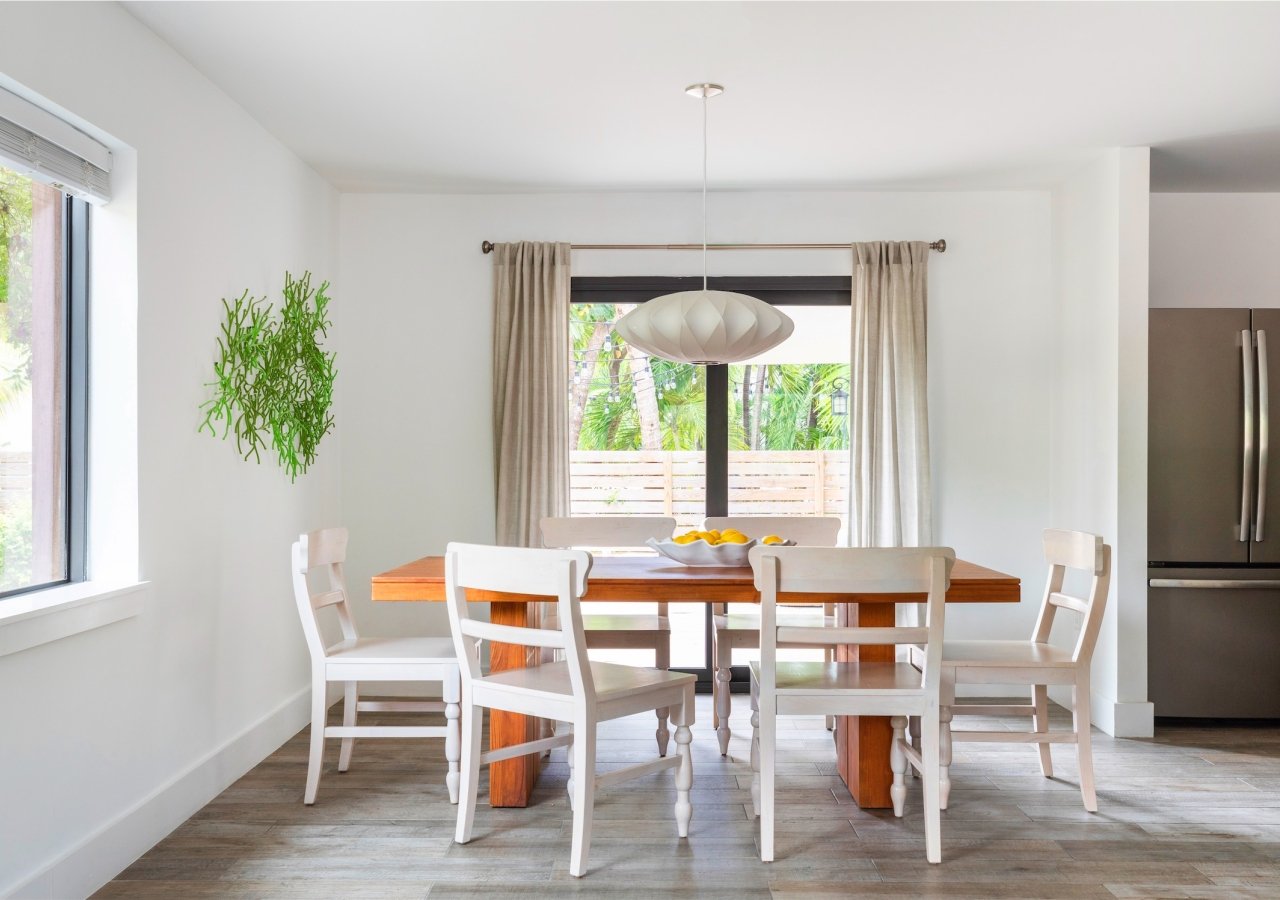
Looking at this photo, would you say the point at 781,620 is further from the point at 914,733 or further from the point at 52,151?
the point at 52,151

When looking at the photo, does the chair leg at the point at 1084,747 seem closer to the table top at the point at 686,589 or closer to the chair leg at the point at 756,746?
the table top at the point at 686,589

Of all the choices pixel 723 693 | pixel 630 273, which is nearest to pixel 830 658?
pixel 723 693

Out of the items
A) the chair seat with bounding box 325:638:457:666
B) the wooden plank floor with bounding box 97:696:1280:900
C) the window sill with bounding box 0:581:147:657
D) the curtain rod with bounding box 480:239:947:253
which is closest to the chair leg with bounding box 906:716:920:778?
the wooden plank floor with bounding box 97:696:1280:900

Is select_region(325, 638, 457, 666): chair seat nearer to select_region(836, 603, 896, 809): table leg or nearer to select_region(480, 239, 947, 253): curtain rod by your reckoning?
select_region(836, 603, 896, 809): table leg

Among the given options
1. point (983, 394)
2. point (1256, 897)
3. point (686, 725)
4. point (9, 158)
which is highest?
point (9, 158)

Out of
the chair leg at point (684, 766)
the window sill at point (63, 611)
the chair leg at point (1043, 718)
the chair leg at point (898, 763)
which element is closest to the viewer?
the window sill at point (63, 611)

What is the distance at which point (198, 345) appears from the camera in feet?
10.8

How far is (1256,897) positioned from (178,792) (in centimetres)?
311

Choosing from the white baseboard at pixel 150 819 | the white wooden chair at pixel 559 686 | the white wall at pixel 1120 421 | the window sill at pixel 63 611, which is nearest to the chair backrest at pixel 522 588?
the white wooden chair at pixel 559 686

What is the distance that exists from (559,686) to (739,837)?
2.42ft

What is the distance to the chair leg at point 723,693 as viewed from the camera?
3.78 meters

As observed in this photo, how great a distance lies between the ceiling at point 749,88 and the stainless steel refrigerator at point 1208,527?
2.74 feet

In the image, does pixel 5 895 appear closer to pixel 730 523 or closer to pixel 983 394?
pixel 730 523

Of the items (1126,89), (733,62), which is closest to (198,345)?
(733,62)
